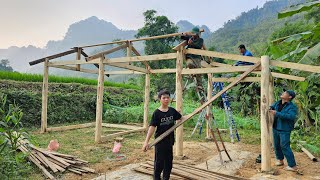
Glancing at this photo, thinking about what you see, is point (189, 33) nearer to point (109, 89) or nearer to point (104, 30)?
point (109, 89)

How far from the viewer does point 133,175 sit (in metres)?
5.00

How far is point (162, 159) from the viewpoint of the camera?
4.14 metres

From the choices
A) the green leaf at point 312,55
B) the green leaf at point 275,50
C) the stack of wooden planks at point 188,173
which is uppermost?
the green leaf at point 275,50

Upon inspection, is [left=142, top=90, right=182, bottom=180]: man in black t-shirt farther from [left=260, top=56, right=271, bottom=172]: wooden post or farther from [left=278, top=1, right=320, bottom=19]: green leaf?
[left=278, top=1, right=320, bottom=19]: green leaf

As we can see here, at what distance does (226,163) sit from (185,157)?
38.3 inches

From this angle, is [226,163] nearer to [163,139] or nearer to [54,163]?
[163,139]

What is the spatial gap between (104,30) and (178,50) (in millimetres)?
153958

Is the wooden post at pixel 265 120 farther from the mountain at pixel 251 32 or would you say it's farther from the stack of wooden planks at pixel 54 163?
the mountain at pixel 251 32

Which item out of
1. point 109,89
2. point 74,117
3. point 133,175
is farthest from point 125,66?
point 109,89

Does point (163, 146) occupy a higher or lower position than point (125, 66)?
lower

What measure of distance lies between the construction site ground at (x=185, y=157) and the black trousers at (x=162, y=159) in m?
0.79

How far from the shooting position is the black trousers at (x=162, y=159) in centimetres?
413

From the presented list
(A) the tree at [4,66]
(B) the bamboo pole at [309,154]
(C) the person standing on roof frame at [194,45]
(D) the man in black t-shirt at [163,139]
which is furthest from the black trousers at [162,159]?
(A) the tree at [4,66]

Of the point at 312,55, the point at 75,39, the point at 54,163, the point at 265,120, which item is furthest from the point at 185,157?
the point at 75,39
